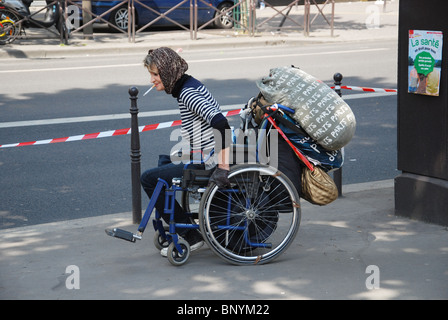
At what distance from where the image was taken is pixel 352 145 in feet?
30.1

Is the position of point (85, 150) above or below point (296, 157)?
below

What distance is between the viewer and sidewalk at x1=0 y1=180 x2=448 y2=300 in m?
4.44

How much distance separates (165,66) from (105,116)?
5692 millimetres

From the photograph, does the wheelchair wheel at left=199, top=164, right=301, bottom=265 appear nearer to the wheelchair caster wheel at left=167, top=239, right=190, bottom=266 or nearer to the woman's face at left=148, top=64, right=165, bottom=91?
the wheelchair caster wheel at left=167, top=239, right=190, bottom=266

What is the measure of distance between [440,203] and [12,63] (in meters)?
11.8

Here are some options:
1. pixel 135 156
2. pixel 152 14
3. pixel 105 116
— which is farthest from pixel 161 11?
pixel 135 156

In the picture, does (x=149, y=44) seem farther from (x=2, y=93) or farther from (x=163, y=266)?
(x=163, y=266)

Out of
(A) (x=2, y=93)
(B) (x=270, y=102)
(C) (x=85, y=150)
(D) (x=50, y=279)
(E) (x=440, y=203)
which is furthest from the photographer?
(A) (x=2, y=93)

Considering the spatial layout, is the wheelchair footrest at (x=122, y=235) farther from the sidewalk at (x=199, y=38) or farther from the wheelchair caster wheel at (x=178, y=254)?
the sidewalk at (x=199, y=38)

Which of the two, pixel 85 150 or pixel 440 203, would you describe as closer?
pixel 440 203

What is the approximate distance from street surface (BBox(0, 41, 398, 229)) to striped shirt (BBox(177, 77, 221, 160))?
2094mm

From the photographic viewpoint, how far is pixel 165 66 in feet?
15.9

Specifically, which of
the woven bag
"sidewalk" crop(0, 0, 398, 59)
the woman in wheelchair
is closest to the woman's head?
the woman in wheelchair
